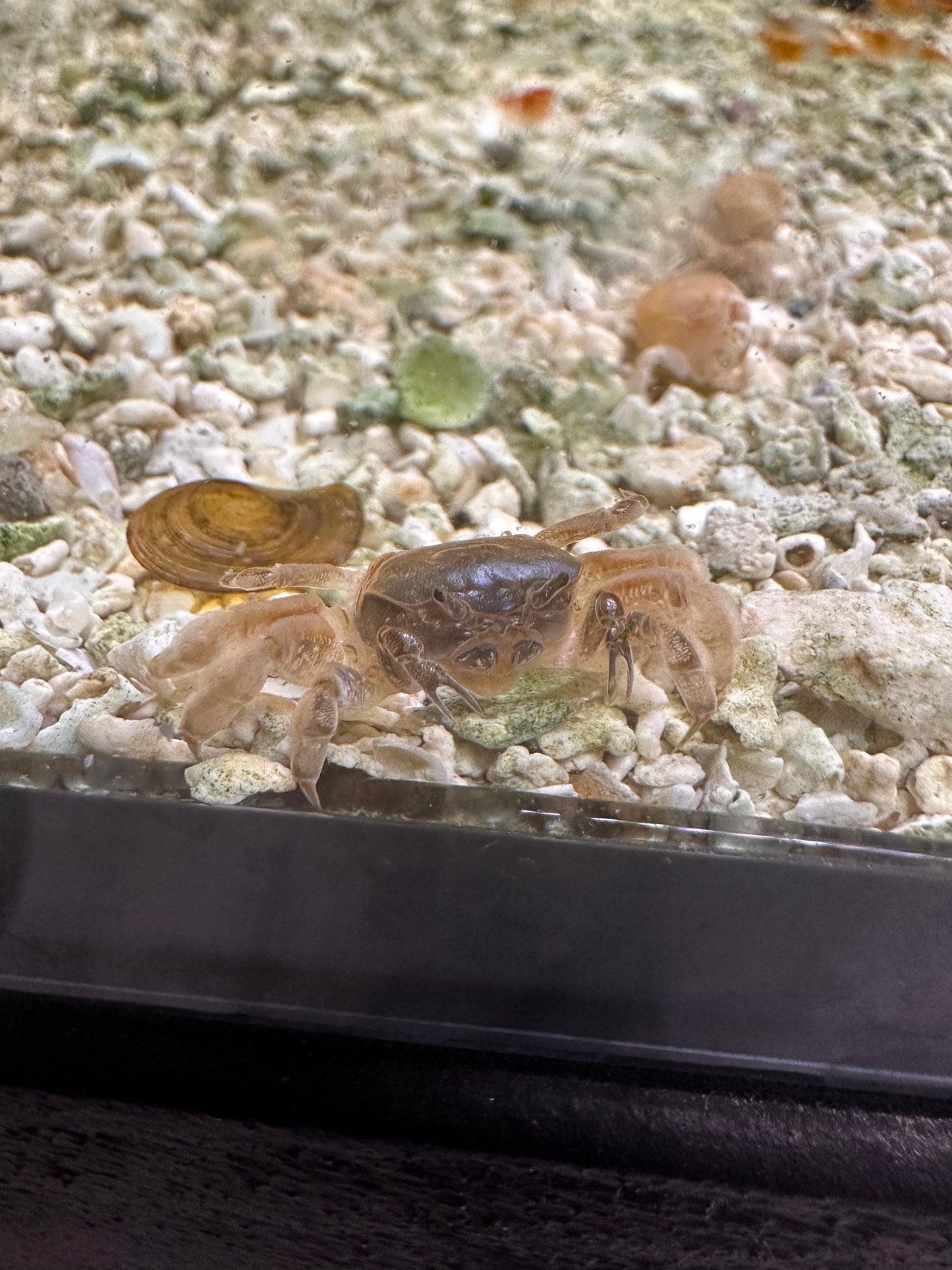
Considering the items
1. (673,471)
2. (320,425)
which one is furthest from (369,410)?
(673,471)

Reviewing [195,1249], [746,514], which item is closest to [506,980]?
[195,1249]

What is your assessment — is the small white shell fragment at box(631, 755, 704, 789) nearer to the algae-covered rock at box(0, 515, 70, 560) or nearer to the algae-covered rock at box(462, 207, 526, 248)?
the algae-covered rock at box(0, 515, 70, 560)

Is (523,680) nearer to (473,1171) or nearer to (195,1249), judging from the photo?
(473,1171)

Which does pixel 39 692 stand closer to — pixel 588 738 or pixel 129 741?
pixel 129 741

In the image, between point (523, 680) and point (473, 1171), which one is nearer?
point (473, 1171)

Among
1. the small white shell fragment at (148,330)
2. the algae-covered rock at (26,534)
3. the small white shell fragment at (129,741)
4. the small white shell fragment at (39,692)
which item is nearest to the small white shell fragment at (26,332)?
the small white shell fragment at (148,330)

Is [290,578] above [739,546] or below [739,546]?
below
